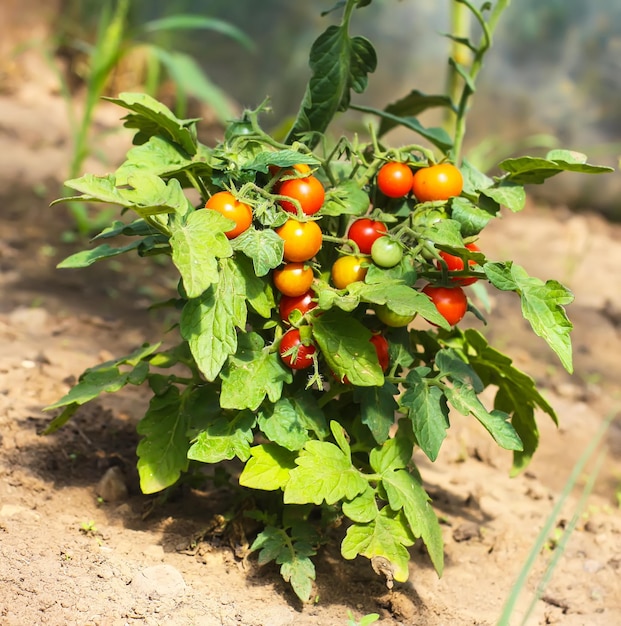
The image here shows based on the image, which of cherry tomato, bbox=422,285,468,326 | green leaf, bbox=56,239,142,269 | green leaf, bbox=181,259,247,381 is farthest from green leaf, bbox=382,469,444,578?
green leaf, bbox=56,239,142,269

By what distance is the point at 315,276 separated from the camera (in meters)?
1.60

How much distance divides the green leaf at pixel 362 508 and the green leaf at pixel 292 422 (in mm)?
137

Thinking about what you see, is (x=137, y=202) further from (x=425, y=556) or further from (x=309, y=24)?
(x=309, y=24)

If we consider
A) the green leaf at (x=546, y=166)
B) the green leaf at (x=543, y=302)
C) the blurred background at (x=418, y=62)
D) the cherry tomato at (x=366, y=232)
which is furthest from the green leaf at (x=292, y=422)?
the blurred background at (x=418, y=62)

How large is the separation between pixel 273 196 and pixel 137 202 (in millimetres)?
248

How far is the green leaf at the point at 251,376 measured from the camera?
57.6 inches

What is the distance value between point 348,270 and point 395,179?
21cm

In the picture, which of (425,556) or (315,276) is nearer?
(315,276)

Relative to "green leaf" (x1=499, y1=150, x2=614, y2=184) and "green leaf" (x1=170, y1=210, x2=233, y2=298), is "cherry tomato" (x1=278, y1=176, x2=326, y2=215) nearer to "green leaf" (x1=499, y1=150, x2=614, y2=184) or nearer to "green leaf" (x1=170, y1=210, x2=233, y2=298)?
"green leaf" (x1=170, y1=210, x2=233, y2=298)

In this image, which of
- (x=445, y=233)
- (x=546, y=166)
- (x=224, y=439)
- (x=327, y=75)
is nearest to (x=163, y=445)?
(x=224, y=439)

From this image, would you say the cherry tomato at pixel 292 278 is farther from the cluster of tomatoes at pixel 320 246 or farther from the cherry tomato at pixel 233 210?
the cherry tomato at pixel 233 210

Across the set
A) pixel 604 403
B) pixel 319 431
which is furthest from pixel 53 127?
pixel 319 431

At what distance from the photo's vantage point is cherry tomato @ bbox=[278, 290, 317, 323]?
60.2 inches

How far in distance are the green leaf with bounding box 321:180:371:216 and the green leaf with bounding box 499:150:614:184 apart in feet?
0.93
